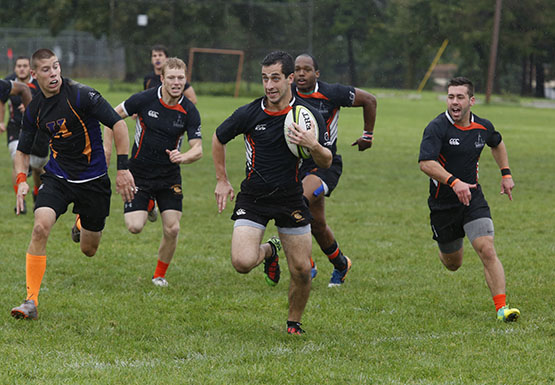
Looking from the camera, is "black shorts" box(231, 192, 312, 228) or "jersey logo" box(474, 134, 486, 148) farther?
"jersey logo" box(474, 134, 486, 148)

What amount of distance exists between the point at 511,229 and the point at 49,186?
7.16m

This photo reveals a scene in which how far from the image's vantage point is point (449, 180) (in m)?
7.09

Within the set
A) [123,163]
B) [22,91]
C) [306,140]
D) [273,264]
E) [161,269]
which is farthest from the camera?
[22,91]

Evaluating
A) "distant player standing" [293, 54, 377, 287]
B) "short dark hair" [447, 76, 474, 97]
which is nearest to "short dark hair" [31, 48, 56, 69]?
"distant player standing" [293, 54, 377, 287]

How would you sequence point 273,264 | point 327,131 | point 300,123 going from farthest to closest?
point 327,131 < point 273,264 < point 300,123

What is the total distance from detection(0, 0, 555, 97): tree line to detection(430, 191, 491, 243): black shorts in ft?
117

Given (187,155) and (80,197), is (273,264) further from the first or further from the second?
(80,197)

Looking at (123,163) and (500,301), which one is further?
(500,301)

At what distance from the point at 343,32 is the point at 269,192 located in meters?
60.1

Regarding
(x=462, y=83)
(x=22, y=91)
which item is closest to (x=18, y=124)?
(x=22, y=91)

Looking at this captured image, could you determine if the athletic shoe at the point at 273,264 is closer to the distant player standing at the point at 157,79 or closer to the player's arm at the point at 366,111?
the distant player standing at the point at 157,79

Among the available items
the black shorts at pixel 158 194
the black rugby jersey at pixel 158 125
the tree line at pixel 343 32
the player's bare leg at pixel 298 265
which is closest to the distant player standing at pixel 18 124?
the black rugby jersey at pixel 158 125

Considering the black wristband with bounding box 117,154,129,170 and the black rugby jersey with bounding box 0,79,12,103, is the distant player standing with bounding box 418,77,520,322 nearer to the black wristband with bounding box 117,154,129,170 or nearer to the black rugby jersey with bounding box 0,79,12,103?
the black wristband with bounding box 117,154,129,170

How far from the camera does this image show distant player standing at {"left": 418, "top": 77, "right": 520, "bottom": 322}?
23.8 feet
